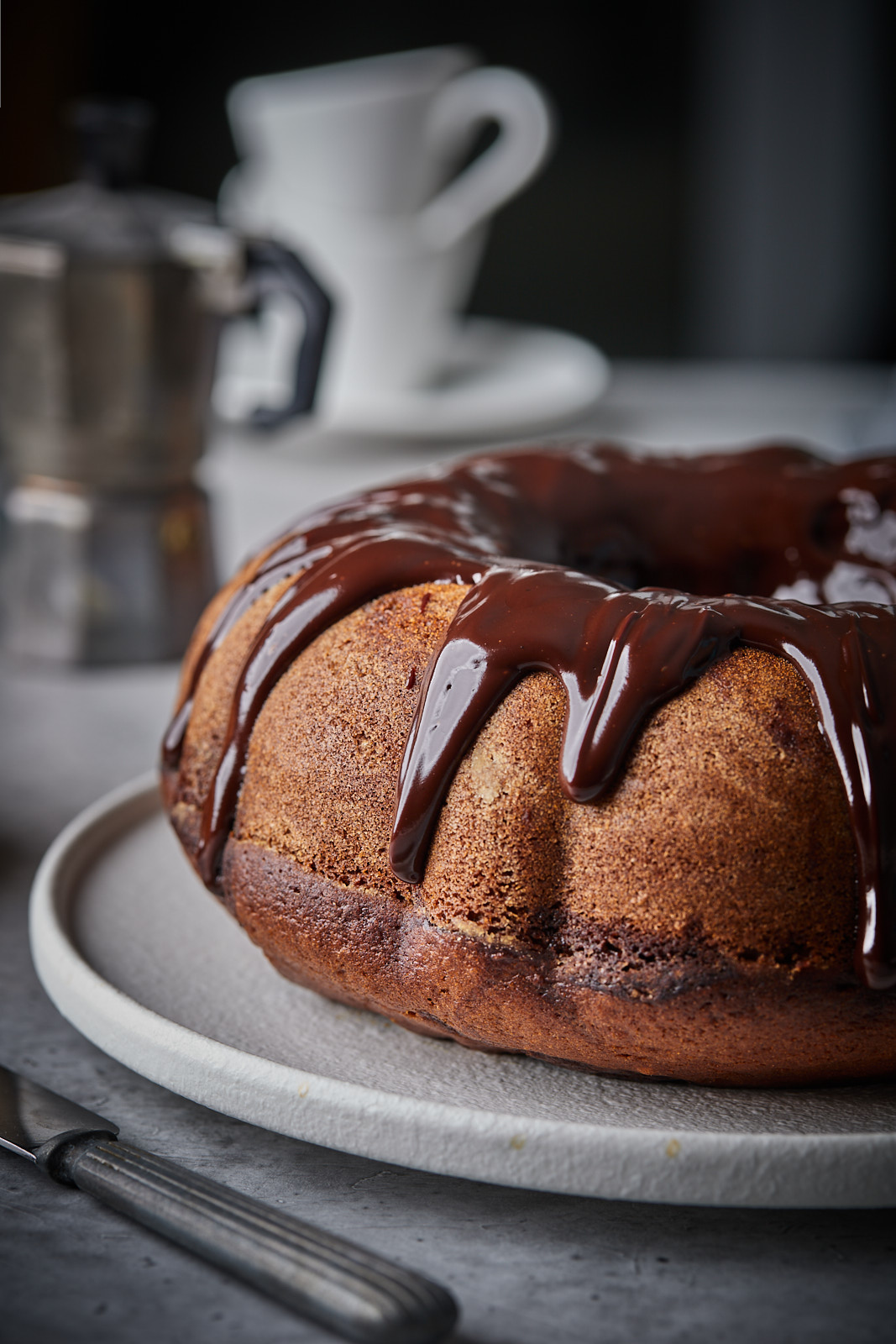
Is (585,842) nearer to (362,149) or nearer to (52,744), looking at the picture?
(52,744)

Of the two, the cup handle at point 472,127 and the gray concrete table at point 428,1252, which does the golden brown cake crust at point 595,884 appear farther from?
the cup handle at point 472,127

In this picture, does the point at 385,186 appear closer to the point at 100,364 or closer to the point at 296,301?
the point at 296,301

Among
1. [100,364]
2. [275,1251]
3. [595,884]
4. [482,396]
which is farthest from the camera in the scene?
[482,396]

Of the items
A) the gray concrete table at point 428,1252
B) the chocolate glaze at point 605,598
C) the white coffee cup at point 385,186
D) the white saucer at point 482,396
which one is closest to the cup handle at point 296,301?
the white saucer at point 482,396

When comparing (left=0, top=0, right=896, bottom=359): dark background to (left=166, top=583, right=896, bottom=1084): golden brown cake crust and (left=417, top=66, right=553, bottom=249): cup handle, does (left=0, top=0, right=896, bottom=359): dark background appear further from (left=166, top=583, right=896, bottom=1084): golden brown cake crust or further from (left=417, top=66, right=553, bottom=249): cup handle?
(left=166, top=583, right=896, bottom=1084): golden brown cake crust

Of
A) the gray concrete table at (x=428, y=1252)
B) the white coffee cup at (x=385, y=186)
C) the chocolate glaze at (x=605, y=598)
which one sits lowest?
the gray concrete table at (x=428, y=1252)

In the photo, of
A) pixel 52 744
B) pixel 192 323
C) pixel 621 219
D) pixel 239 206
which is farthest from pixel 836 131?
A: pixel 52 744

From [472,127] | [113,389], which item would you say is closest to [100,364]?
[113,389]
